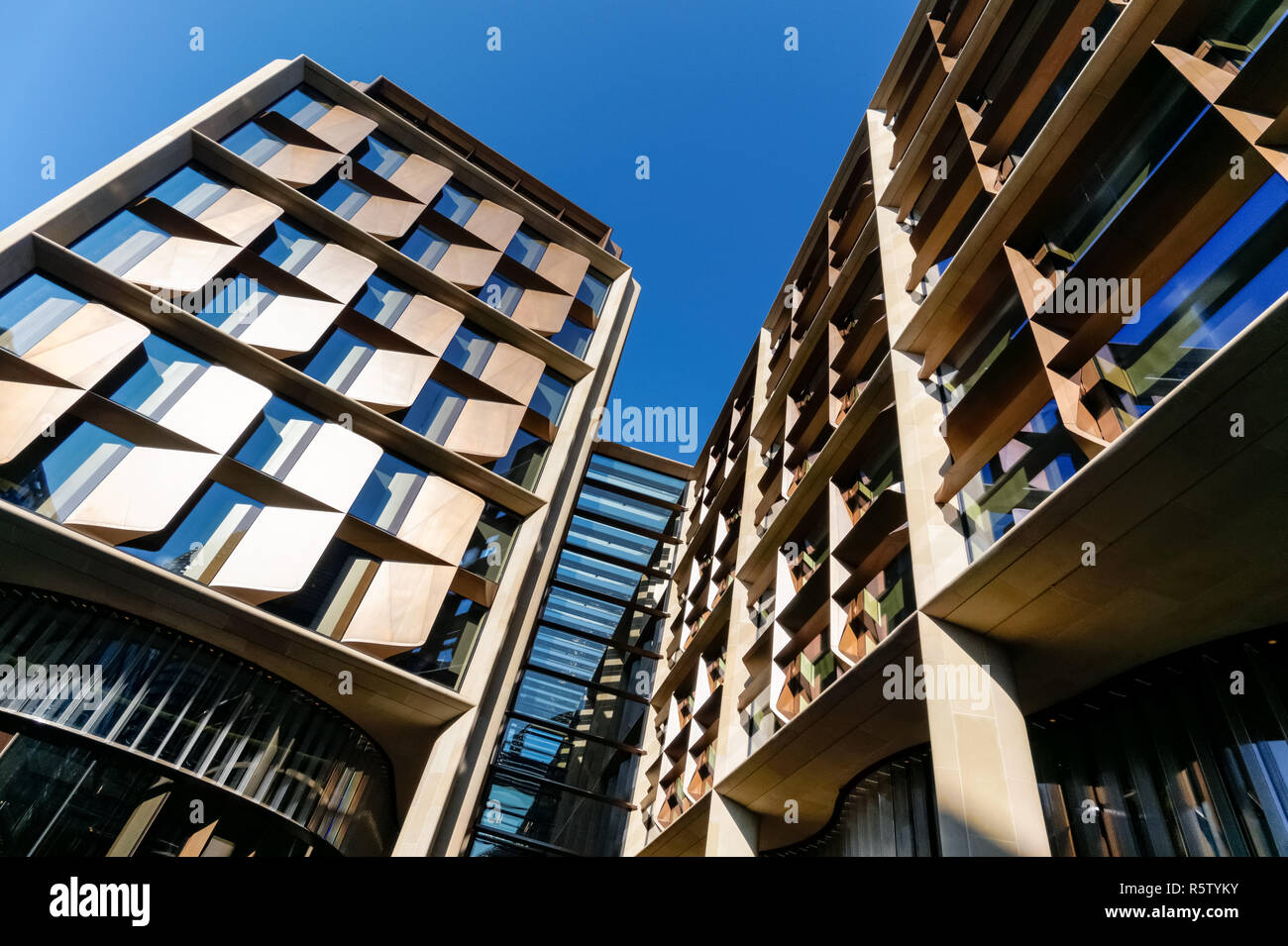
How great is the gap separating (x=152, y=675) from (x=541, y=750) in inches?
477

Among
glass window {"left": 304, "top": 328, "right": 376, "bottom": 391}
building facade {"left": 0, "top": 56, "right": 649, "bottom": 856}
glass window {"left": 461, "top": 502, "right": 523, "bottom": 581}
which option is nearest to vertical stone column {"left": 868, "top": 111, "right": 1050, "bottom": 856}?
building facade {"left": 0, "top": 56, "right": 649, "bottom": 856}

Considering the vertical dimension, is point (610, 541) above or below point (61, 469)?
above

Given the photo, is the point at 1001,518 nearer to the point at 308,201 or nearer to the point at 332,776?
the point at 332,776

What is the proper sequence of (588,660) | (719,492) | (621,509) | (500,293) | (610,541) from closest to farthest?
(500,293) → (588,660) → (719,492) → (610,541) → (621,509)

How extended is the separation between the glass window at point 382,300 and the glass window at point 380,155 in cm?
431

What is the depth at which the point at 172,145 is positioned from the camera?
56.6ft

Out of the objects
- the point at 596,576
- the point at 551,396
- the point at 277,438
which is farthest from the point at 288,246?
the point at 596,576

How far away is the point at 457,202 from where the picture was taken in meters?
23.9

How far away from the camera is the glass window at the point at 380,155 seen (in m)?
22.3

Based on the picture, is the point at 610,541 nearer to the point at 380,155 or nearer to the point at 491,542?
the point at 491,542

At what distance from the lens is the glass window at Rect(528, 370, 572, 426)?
21.6 meters

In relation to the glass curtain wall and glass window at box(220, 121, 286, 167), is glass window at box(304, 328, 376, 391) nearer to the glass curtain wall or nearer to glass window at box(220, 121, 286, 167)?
glass window at box(220, 121, 286, 167)

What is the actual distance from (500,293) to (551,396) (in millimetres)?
3933
